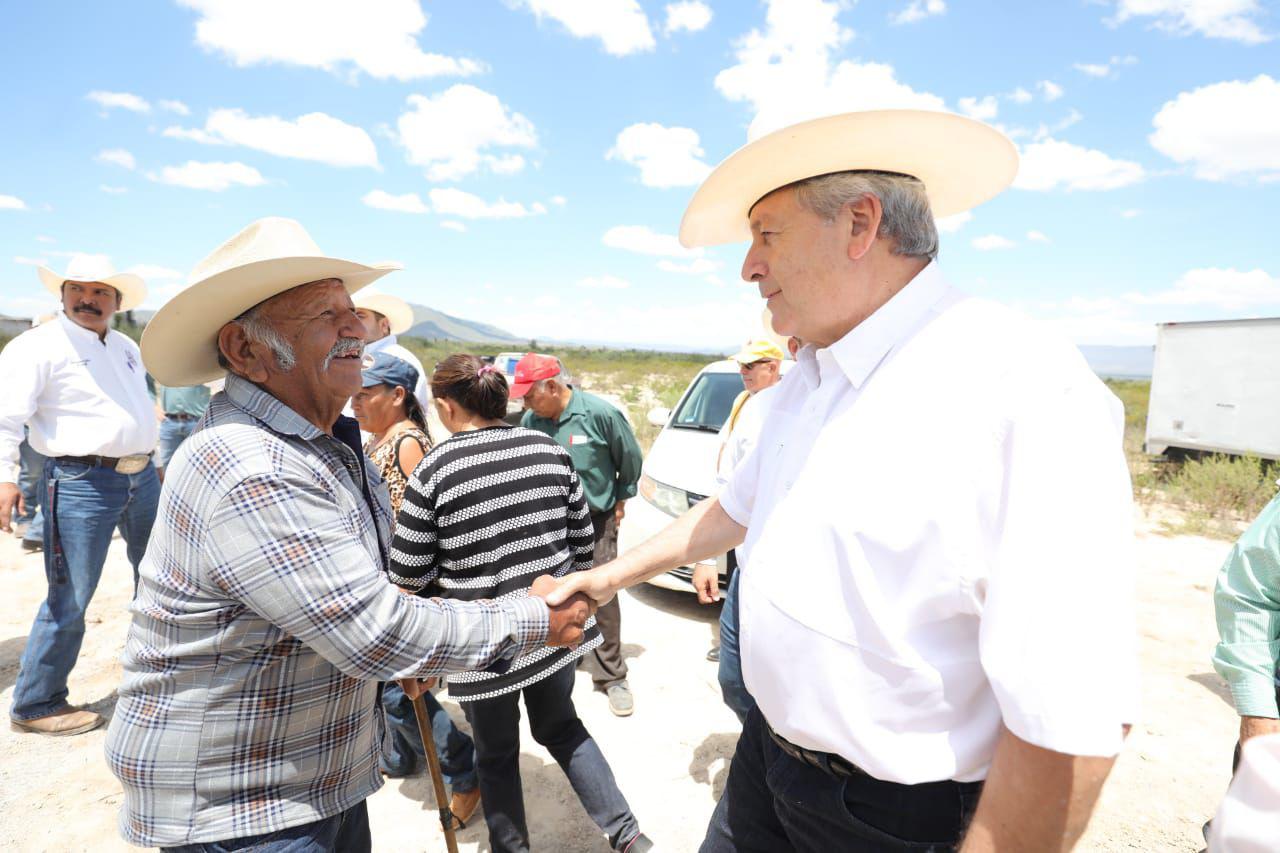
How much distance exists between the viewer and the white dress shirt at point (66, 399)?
349cm

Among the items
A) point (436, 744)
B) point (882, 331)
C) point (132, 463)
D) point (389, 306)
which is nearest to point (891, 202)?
point (882, 331)

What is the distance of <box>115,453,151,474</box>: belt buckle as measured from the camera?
147 inches

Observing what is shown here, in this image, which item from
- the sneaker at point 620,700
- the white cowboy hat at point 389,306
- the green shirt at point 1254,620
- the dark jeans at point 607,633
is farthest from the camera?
the white cowboy hat at point 389,306

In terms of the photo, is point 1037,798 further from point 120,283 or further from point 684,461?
point 120,283

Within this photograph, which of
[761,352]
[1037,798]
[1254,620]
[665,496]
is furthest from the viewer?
[665,496]

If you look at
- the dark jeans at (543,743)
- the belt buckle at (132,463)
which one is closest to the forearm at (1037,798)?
the dark jeans at (543,743)

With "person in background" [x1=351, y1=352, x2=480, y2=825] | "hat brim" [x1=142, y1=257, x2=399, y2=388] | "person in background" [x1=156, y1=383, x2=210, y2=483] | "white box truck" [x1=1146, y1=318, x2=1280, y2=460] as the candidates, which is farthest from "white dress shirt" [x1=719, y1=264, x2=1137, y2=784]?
"white box truck" [x1=1146, y1=318, x2=1280, y2=460]

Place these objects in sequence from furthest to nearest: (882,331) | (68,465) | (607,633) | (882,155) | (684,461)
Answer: (684,461) → (607,633) → (68,465) → (882,155) → (882,331)

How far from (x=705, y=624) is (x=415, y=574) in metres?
3.05

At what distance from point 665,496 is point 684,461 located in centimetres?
35

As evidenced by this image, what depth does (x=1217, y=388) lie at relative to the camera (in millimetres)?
10109

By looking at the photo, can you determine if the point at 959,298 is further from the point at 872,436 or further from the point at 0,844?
the point at 0,844

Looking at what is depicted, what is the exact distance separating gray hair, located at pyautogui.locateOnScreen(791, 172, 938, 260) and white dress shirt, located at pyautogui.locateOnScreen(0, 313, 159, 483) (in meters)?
3.77

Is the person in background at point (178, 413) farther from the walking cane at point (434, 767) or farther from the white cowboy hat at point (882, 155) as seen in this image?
the white cowboy hat at point (882, 155)
